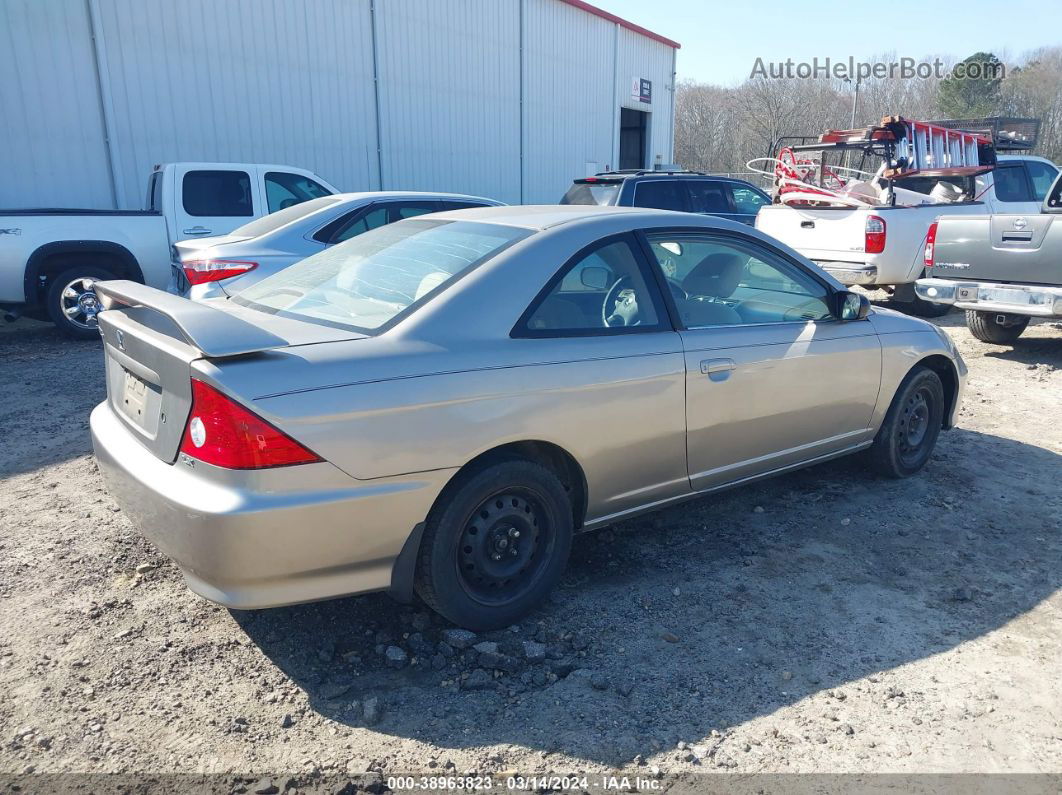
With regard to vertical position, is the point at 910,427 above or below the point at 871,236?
below

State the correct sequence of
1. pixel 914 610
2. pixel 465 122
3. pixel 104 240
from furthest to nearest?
pixel 465 122
pixel 104 240
pixel 914 610

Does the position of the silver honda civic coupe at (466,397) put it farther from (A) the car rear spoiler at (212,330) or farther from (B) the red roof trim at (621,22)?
(B) the red roof trim at (621,22)

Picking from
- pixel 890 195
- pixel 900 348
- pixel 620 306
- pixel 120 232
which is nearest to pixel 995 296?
pixel 890 195

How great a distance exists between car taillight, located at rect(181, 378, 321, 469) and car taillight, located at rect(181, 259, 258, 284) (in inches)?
171

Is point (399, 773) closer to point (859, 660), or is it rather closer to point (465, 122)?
point (859, 660)

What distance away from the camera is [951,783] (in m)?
2.45

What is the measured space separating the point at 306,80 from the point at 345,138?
3.89 ft

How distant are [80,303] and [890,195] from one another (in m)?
10.2

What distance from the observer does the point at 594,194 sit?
10.7m

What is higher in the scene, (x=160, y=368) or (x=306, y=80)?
(x=306, y=80)

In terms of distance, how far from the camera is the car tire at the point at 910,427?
185 inches

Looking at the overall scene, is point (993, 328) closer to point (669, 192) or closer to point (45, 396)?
point (669, 192)

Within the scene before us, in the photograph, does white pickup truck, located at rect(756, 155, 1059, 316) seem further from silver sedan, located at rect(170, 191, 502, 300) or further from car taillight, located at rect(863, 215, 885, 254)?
silver sedan, located at rect(170, 191, 502, 300)

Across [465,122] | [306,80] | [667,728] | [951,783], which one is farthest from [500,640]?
[465,122]
